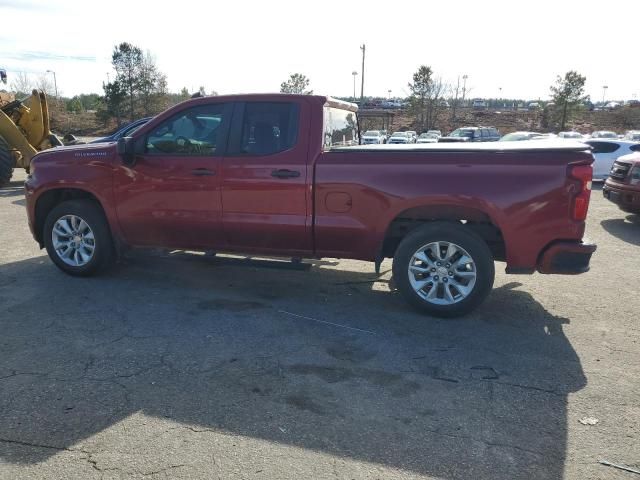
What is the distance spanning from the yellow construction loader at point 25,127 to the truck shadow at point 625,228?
1359 centimetres

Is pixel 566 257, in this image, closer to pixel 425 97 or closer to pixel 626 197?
pixel 626 197


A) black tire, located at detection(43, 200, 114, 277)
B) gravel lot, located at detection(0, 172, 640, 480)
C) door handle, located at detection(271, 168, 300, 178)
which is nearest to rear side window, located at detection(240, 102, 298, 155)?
door handle, located at detection(271, 168, 300, 178)

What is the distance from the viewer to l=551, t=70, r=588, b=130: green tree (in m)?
45.3

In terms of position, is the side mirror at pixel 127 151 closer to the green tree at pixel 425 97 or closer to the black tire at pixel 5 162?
the black tire at pixel 5 162

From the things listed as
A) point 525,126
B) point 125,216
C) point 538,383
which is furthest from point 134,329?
point 525,126

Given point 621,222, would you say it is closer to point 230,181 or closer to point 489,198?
point 489,198

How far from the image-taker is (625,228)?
9.62 m

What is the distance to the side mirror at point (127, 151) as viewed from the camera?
17.8 feet

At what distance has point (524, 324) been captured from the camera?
4.85m

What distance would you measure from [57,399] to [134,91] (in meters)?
44.9

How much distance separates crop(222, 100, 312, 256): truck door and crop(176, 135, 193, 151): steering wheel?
1.61 ft

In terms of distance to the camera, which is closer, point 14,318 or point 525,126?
point 14,318

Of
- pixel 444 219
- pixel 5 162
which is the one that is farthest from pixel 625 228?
pixel 5 162

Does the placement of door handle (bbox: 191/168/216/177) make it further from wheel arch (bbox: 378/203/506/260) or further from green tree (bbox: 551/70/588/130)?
green tree (bbox: 551/70/588/130)
